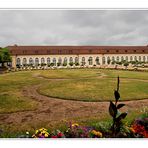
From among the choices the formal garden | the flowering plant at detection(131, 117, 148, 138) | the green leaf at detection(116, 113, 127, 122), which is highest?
the green leaf at detection(116, 113, 127, 122)

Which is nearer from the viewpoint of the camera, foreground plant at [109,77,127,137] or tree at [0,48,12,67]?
foreground plant at [109,77,127,137]

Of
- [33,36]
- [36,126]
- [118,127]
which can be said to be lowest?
[36,126]

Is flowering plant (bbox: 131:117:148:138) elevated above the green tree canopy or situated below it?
below

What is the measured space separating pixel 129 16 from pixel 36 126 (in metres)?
4.46

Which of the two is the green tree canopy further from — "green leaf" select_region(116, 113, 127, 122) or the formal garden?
"green leaf" select_region(116, 113, 127, 122)

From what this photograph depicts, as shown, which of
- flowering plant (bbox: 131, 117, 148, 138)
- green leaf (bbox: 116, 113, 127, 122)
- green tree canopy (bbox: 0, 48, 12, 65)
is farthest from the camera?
green tree canopy (bbox: 0, 48, 12, 65)

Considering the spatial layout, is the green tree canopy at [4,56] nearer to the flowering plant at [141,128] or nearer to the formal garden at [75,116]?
the formal garden at [75,116]

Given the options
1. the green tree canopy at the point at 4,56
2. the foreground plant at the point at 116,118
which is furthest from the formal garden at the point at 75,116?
the green tree canopy at the point at 4,56

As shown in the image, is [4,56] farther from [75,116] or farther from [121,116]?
[121,116]

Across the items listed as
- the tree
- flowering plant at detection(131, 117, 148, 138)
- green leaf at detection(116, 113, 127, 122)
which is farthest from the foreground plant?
the tree

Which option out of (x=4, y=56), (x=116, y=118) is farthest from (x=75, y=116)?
(x=4, y=56)
